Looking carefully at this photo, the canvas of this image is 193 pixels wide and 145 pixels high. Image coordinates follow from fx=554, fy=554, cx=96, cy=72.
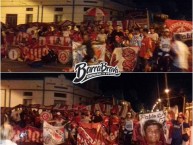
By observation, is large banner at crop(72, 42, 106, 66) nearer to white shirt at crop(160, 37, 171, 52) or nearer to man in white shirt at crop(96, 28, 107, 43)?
man in white shirt at crop(96, 28, 107, 43)

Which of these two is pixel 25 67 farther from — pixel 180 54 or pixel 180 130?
pixel 180 130

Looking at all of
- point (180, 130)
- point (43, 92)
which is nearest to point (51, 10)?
point (43, 92)

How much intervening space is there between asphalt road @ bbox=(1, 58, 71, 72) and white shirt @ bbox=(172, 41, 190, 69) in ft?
3.28

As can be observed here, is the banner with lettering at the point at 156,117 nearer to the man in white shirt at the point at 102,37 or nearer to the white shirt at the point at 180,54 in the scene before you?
the white shirt at the point at 180,54

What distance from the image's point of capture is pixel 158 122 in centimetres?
506

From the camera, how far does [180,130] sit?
5.07m

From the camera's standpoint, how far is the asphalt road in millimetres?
5184

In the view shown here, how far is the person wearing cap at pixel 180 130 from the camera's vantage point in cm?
504

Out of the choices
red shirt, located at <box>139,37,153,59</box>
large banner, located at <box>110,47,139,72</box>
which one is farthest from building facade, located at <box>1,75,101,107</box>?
red shirt, located at <box>139,37,153,59</box>

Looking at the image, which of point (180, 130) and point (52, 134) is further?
point (52, 134)

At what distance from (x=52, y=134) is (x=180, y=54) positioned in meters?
1.40

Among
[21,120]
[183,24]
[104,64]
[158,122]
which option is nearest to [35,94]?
[21,120]

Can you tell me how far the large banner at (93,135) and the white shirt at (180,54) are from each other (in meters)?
0.87

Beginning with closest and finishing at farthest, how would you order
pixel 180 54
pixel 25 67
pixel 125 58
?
pixel 180 54 < pixel 125 58 < pixel 25 67
